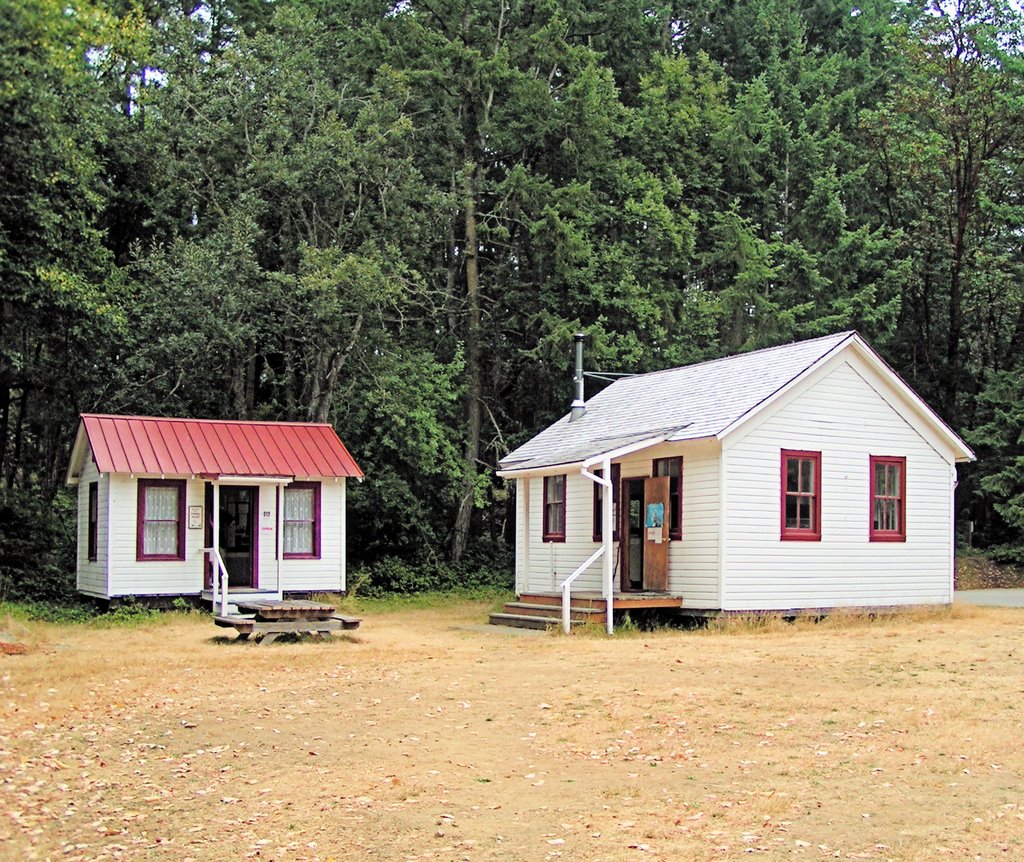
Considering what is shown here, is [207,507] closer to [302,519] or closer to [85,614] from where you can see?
[302,519]

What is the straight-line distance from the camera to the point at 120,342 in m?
29.5

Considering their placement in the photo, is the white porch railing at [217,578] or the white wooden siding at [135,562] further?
the white wooden siding at [135,562]

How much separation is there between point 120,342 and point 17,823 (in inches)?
863

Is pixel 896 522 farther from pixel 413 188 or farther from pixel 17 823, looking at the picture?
pixel 17 823

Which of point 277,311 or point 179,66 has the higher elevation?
point 179,66

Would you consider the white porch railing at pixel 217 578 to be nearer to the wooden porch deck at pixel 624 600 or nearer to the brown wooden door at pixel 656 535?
the wooden porch deck at pixel 624 600

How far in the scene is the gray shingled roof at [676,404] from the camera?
2203cm

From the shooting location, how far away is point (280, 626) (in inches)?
781

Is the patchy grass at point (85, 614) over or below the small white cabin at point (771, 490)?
below

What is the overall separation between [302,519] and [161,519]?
117 inches

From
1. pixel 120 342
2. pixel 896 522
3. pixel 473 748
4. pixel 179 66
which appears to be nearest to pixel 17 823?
pixel 473 748

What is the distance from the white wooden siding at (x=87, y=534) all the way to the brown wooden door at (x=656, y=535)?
410 inches

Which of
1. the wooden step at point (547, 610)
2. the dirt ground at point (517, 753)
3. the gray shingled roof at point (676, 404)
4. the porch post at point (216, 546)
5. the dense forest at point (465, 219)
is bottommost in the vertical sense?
the wooden step at point (547, 610)

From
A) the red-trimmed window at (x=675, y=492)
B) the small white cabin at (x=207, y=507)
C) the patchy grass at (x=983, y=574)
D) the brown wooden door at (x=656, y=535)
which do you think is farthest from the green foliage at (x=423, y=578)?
the patchy grass at (x=983, y=574)
